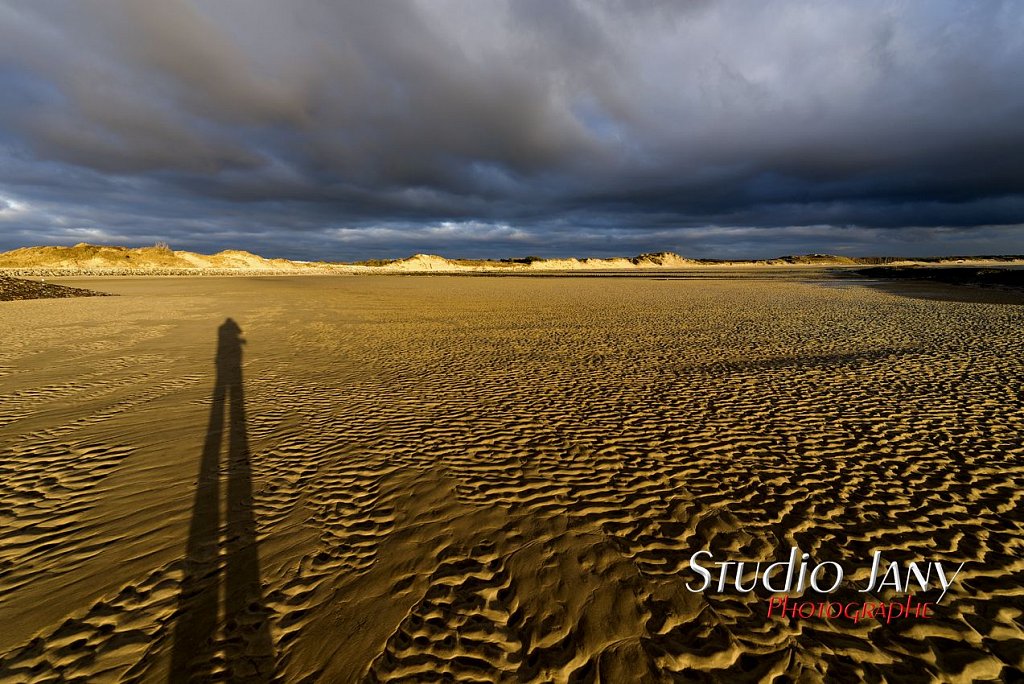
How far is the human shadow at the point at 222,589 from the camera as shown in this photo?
3230mm

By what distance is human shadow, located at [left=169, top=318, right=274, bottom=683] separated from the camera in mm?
3230

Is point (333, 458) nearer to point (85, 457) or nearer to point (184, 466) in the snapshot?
point (184, 466)

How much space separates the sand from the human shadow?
0.08 ft

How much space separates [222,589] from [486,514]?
2.70m

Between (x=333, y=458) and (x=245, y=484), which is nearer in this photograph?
(x=245, y=484)

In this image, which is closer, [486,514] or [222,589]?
[222,589]

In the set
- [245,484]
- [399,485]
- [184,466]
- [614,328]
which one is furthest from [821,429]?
[614,328]

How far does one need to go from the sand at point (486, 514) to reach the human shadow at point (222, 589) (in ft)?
0.08

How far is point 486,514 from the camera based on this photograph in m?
5.19

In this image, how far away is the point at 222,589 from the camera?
154 inches

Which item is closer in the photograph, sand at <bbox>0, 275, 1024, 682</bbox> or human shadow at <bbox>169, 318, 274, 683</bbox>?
human shadow at <bbox>169, 318, 274, 683</bbox>

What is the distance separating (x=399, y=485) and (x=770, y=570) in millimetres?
4434

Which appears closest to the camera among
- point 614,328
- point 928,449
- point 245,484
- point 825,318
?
point 245,484

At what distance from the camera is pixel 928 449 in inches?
266
